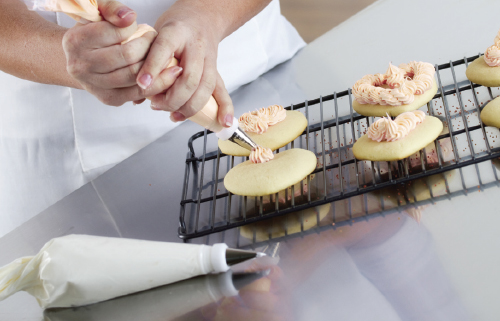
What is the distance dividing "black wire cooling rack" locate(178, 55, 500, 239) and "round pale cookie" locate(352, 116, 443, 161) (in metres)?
0.03

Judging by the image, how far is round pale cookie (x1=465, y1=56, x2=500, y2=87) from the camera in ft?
4.10

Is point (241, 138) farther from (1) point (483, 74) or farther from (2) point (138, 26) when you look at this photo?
(1) point (483, 74)

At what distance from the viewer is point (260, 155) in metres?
1.22

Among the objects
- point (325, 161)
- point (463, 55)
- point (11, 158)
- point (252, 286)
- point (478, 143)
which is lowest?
point (11, 158)

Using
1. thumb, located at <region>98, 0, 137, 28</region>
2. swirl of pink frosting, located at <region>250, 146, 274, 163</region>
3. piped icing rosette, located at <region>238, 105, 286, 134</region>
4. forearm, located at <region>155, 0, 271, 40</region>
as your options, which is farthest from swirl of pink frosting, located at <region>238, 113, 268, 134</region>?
thumb, located at <region>98, 0, 137, 28</region>

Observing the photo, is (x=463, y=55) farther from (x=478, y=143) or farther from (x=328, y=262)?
(x=328, y=262)

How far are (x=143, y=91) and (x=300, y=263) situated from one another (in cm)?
45

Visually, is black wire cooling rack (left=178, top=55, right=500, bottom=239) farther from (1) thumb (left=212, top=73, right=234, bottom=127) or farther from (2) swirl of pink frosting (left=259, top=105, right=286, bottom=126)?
(1) thumb (left=212, top=73, right=234, bottom=127)

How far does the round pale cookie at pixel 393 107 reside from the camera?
51.0 inches

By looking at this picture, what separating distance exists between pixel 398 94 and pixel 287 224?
0.54m

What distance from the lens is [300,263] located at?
923mm

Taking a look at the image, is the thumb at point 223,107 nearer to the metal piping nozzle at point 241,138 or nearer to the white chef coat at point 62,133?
the metal piping nozzle at point 241,138

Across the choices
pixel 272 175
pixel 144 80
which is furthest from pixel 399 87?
pixel 144 80

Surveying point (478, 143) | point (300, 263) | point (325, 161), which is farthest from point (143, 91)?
point (478, 143)
